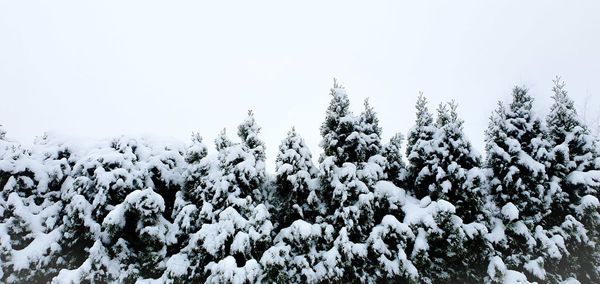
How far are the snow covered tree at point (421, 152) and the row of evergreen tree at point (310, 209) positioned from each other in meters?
0.04

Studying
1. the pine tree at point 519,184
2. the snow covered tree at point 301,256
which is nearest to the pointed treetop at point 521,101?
the pine tree at point 519,184

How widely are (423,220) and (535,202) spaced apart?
13.2 ft

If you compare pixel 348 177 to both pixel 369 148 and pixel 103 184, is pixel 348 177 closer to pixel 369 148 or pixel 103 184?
pixel 369 148

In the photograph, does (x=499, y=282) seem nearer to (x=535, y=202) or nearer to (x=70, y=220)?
(x=535, y=202)

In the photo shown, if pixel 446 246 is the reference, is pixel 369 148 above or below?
above

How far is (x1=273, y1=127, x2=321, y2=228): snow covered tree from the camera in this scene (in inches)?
383

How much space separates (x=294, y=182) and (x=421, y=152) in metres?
3.99

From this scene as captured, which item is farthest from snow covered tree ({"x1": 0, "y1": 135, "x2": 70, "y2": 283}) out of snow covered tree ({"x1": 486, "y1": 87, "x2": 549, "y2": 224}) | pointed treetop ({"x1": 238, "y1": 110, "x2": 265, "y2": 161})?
snow covered tree ({"x1": 486, "y1": 87, "x2": 549, "y2": 224})

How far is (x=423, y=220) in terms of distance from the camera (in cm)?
929

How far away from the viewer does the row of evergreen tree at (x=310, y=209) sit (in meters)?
8.66

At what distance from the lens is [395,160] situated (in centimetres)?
1141

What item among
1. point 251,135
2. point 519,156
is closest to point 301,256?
point 251,135

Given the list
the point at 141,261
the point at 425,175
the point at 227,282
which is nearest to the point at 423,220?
the point at 425,175

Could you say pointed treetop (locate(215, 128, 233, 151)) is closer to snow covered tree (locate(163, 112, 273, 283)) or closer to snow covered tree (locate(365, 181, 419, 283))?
snow covered tree (locate(163, 112, 273, 283))
